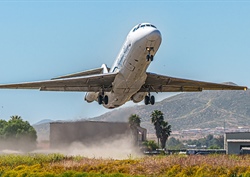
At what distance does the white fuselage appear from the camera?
132ft

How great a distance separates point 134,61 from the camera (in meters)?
41.7

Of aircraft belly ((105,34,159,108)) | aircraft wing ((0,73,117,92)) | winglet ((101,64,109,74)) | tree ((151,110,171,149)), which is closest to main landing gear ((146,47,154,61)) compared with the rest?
aircraft belly ((105,34,159,108))

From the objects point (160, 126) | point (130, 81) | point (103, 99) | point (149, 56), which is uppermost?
point (160, 126)

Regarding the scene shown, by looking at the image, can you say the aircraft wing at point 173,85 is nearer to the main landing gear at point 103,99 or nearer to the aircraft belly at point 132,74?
the aircraft belly at point 132,74

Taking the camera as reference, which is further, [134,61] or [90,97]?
[90,97]

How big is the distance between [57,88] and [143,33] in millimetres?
12655

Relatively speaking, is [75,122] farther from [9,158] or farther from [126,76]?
[126,76]

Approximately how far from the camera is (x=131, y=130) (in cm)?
5488

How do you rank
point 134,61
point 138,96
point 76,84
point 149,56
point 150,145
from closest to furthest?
point 149,56 → point 134,61 → point 76,84 → point 138,96 → point 150,145

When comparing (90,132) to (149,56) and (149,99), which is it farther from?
(149,56)

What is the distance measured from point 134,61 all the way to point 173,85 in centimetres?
940

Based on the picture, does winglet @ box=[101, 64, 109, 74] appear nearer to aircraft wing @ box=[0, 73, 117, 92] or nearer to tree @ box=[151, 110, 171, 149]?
aircraft wing @ box=[0, 73, 117, 92]

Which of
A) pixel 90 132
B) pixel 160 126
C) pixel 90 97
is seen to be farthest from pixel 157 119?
pixel 90 97

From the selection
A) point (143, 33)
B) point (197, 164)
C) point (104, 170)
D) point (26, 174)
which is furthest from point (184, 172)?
point (143, 33)
